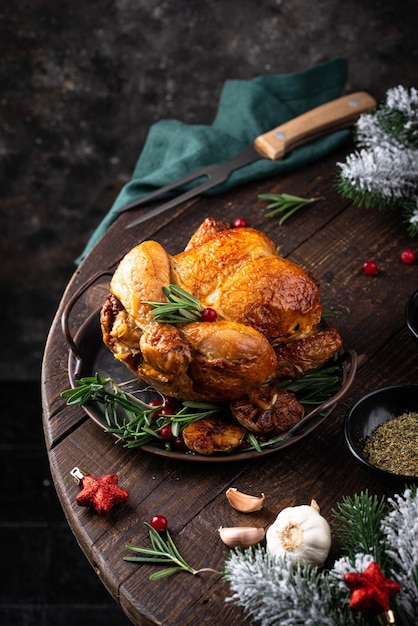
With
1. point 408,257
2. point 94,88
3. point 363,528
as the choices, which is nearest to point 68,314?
point 363,528

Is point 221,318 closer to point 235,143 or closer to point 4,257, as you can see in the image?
point 235,143

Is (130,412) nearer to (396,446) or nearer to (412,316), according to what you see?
(396,446)

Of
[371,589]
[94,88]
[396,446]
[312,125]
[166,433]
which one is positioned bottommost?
Result: [396,446]

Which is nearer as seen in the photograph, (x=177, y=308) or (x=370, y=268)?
(x=177, y=308)

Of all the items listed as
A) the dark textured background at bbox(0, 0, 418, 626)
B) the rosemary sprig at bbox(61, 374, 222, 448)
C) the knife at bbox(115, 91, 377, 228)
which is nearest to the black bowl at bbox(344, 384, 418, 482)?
the rosemary sprig at bbox(61, 374, 222, 448)

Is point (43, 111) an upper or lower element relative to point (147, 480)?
upper

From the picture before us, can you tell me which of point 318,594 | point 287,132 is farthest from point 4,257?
point 318,594
